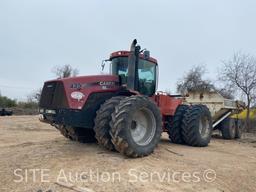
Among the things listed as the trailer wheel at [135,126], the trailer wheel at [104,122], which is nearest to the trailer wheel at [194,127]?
the trailer wheel at [135,126]

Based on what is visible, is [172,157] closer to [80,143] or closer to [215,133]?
[80,143]

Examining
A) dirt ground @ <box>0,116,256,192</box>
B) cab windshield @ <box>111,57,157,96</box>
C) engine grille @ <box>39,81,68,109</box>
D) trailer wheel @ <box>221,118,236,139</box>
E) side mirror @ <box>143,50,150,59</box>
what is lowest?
dirt ground @ <box>0,116,256,192</box>

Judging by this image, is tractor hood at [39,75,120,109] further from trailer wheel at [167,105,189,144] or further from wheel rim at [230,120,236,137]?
wheel rim at [230,120,236,137]

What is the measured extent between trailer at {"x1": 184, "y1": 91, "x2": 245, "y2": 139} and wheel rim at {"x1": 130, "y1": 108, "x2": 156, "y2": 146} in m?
7.45

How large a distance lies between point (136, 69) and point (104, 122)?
2165 mm

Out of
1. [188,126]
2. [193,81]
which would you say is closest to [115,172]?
[188,126]

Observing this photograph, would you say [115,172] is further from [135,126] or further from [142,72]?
[142,72]

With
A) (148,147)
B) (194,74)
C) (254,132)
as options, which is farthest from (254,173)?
(194,74)

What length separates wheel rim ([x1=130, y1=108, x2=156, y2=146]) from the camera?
7.78 meters

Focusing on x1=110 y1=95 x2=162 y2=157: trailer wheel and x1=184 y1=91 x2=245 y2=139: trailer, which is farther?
x1=184 y1=91 x2=245 y2=139: trailer

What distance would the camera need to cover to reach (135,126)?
7.89 m

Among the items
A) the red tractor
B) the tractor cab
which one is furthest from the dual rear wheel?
the tractor cab

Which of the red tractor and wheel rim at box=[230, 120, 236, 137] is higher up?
the red tractor

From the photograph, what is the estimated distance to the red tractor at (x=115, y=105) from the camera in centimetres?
707
